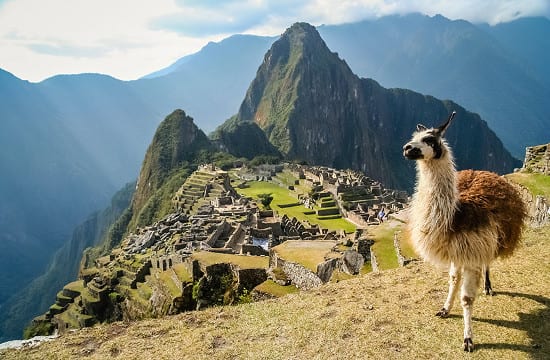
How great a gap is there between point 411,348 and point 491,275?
236 centimetres

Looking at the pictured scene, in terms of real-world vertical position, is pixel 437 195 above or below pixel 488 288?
above

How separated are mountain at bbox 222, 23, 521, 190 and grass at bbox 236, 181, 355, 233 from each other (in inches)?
3316

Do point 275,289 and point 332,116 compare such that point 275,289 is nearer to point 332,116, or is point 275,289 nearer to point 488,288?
point 488,288

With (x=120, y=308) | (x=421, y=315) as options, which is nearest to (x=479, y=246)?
(x=421, y=315)

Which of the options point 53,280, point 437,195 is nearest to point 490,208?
point 437,195

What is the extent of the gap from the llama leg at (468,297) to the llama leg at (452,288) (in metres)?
0.29

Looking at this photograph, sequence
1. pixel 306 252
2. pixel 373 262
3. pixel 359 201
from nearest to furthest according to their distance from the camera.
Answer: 1. pixel 373 262
2. pixel 306 252
3. pixel 359 201

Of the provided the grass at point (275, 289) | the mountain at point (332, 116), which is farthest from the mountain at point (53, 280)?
the grass at point (275, 289)

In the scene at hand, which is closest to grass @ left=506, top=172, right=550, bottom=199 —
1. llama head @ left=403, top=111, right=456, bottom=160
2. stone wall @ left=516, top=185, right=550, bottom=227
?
stone wall @ left=516, top=185, right=550, bottom=227

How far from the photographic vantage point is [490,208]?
484 centimetres

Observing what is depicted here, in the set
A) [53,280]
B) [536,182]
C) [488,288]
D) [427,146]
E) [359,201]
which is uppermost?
[427,146]

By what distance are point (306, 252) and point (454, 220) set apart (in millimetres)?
7647

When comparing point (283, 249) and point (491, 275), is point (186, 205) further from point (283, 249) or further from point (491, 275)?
point (491, 275)

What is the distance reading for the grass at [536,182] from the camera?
11075 mm
